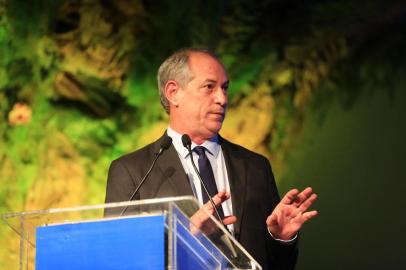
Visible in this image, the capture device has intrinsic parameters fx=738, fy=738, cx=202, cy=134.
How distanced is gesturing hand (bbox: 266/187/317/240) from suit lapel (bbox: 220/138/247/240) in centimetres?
24

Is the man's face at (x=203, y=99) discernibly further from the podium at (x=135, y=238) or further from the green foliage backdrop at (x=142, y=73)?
the green foliage backdrop at (x=142, y=73)

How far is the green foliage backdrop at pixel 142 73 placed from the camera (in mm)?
3824

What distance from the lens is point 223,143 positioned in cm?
277

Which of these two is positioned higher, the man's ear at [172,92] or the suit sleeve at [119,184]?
the man's ear at [172,92]

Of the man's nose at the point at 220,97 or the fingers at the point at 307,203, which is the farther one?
the man's nose at the point at 220,97

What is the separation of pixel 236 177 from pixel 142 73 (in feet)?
4.99

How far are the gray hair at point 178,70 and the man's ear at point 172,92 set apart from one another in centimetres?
2

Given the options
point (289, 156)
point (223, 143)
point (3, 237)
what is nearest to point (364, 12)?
point (289, 156)

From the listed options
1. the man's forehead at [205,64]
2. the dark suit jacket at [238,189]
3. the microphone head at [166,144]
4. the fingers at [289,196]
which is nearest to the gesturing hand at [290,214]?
the fingers at [289,196]

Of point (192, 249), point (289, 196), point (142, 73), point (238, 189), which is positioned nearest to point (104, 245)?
point (192, 249)

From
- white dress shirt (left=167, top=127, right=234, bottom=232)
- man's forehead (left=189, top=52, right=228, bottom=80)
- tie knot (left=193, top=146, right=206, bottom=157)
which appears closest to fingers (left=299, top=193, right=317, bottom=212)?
white dress shirt (left=167, top=127, right=234, bottom=232)

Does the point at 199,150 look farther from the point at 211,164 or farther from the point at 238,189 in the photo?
the point at 238,189

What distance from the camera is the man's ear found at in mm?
2770

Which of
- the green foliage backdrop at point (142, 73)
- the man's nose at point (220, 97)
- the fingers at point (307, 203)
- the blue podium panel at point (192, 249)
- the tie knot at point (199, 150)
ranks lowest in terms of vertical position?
the blue podium panel at point (192, 249)
